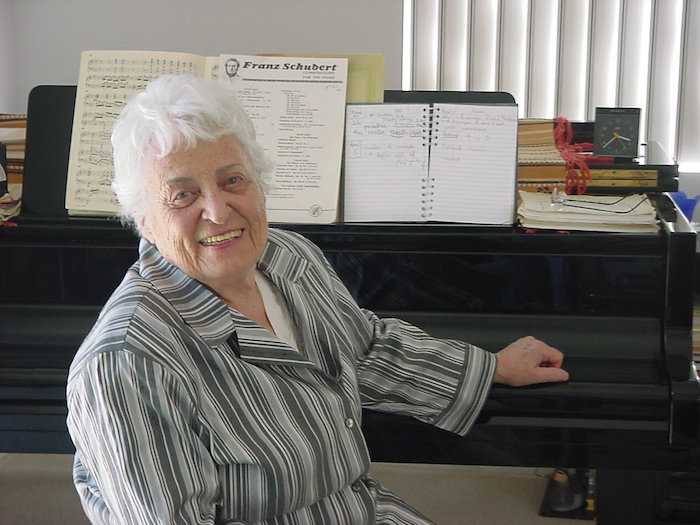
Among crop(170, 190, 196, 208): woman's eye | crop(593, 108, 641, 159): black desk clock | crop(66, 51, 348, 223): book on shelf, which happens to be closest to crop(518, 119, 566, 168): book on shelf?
crop(593, 108, 641, 159): black desk clock

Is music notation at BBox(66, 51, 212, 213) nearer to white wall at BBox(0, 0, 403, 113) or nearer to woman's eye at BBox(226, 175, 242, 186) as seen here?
woman's eye at BBox(226, 175, 242, 186)

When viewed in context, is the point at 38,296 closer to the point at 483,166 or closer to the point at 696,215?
the point at 483,166

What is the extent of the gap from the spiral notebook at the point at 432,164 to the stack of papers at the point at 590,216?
0.16 ft

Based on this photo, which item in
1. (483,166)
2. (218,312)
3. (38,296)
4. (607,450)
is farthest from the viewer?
(38,296)

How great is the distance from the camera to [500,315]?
1.92 m

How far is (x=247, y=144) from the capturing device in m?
1.41

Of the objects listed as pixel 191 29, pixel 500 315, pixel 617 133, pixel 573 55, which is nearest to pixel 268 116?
pixel 500 315

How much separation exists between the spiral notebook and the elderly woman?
39 cm

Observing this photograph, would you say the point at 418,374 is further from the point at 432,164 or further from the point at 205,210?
the point at 205,210

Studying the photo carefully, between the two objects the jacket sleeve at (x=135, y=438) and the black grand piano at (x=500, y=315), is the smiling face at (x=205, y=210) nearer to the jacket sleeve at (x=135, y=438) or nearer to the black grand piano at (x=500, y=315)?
the jacket sleeve at (x=135, y=438)

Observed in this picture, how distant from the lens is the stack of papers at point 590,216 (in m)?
1.82

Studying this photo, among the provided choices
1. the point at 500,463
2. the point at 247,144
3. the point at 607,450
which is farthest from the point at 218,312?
the point at 607,450

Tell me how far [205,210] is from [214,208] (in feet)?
0.05

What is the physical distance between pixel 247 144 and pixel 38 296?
867 millimetres
